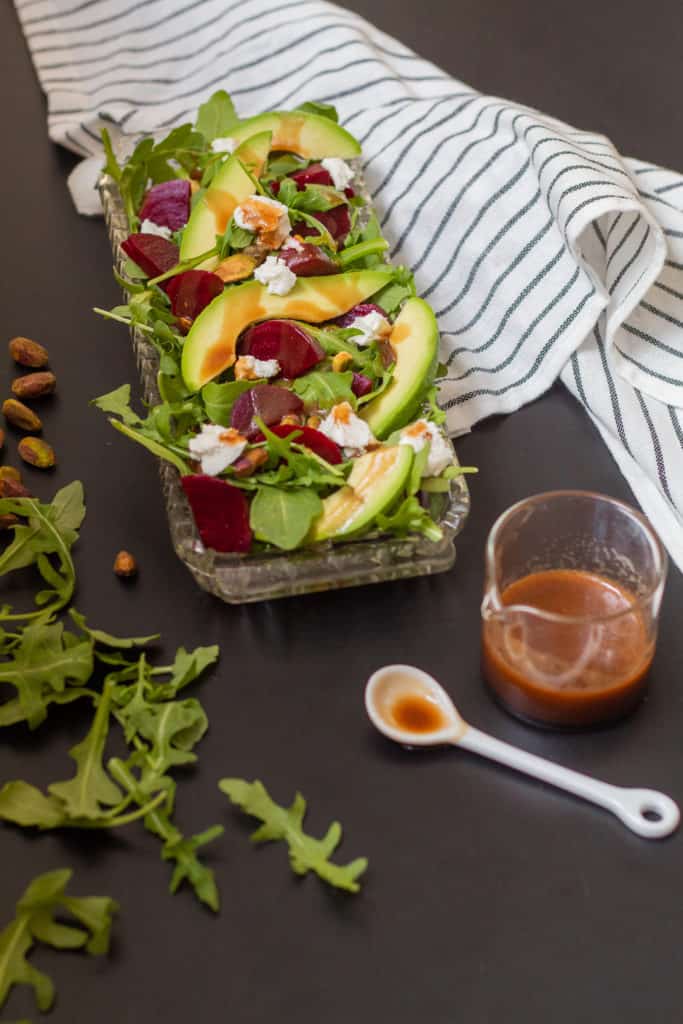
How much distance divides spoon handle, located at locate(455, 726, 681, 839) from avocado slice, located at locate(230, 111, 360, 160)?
30.0 inches

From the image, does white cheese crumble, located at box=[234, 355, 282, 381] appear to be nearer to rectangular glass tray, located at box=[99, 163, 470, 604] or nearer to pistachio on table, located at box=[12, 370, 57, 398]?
rectangular glass tray, located at box=[99, 163, 470, 604]

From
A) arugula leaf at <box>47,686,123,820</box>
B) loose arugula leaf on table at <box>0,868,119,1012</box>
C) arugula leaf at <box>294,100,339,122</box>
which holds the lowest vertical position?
loose arugula leaf on table at <box>0,868,119,1012</box>

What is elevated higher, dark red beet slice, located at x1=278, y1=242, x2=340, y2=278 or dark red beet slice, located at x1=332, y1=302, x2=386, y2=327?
dark red beet slice, located at x1=278, y1=242, x2=340, y2=278

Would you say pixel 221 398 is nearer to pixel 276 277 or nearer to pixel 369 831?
pixel 276 277

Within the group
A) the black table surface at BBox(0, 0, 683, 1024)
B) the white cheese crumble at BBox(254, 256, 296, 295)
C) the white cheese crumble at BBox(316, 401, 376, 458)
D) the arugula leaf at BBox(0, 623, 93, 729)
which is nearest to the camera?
the black table surface at BBox(0, 0, 683, 1024)

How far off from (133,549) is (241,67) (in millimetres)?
826

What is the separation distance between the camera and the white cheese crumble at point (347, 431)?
110 cm

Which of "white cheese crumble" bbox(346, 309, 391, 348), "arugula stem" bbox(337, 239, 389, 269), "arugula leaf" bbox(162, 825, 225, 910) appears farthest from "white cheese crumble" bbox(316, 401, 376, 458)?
"arugula leaf" bbox(162, 825, 225, 910)

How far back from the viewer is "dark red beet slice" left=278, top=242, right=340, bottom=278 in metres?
1.25

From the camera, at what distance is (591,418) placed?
130 cm

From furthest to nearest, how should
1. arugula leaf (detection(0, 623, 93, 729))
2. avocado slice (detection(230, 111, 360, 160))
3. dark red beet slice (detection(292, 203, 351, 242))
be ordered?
1. avocado slice (detection(230, 111, 360, 160))
2. dark red beet slice (detection(292, 203, 351, 242))
3. arugula leaf (detection(0, 623, 93, 729))

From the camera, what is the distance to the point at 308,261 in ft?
4.09

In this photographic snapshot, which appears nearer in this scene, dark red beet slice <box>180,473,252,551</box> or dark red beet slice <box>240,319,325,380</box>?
dark red beet slice <box>180,473,252,551</box>

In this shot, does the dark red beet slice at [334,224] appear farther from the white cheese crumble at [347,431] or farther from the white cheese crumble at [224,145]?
the white cheese crumble at [347,431]
